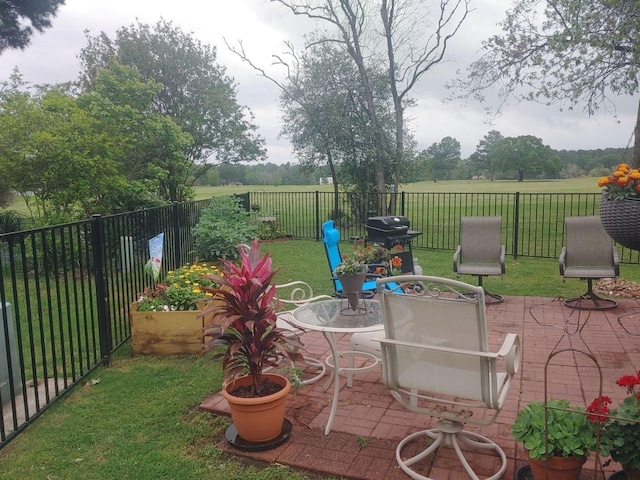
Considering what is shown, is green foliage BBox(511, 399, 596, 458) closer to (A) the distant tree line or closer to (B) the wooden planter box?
(B) the wooden planter box

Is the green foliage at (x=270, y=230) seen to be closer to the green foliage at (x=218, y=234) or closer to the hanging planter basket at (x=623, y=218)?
the green foliage at (x=218, y=234)

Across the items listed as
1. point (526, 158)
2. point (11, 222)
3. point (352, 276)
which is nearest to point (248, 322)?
point (352, 276)

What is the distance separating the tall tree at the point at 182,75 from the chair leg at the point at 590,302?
12165 millimetres

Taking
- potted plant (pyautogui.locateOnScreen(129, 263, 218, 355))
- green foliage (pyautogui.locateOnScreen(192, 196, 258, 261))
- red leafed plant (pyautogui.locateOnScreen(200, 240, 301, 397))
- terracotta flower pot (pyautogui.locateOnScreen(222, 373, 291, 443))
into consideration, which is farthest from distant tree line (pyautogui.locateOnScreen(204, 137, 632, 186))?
terracotta flower pot (pyautogui.locateOnScreen(222, 373, 291, 443))

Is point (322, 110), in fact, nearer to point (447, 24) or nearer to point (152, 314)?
point (447, 24)

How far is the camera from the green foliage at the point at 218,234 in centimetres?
747

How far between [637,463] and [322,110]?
11629mm

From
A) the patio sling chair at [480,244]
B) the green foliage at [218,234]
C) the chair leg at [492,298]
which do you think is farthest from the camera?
the green foliage at [218,234]

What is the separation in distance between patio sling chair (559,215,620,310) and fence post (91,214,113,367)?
4627 mm

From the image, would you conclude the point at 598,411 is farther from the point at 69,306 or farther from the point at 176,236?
the point at 176,236

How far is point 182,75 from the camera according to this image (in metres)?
14.8

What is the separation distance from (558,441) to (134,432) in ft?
7.23

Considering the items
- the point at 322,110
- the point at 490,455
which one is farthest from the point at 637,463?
the point at 322,110

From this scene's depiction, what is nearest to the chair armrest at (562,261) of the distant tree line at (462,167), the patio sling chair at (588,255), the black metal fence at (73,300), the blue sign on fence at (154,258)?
the patio sling chair at (588,255)
